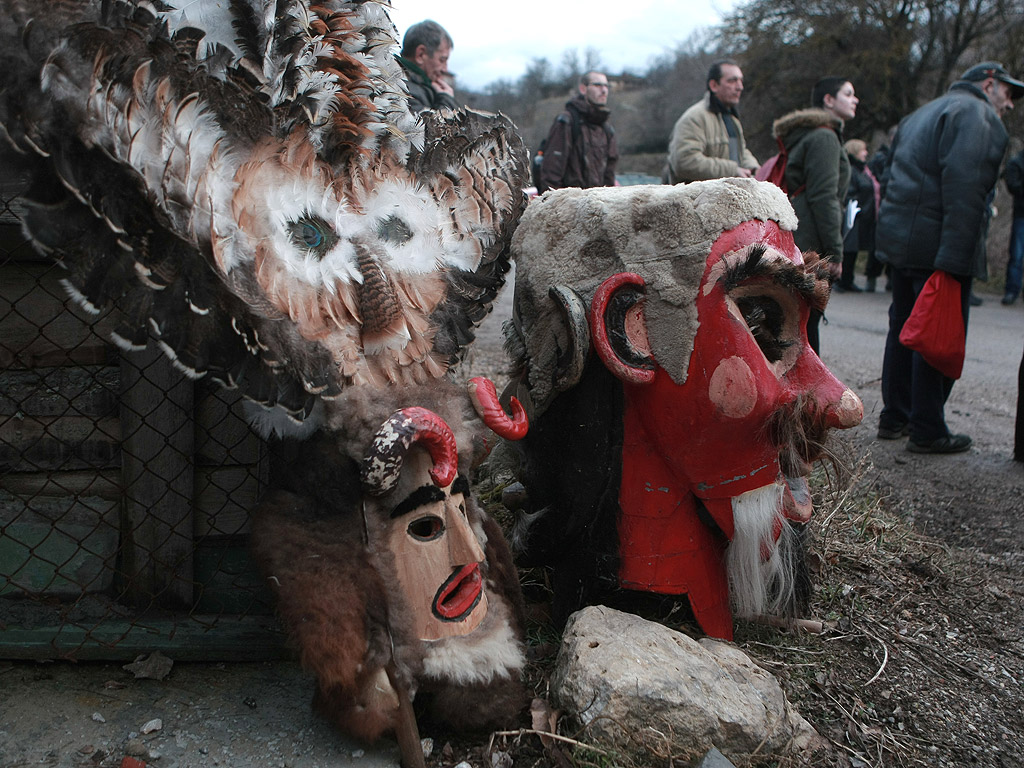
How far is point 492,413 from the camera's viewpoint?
6.81ft

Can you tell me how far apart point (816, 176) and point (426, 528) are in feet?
11.5

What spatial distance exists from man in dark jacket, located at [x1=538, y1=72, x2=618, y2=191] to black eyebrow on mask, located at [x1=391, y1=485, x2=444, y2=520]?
12.7ft

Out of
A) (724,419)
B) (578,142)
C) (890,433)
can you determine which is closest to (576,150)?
(578,142)

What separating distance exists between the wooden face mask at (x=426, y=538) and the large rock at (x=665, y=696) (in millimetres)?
331

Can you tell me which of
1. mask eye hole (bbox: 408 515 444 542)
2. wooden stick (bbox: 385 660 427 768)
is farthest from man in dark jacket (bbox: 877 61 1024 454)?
wooden stick (bbox: 385 660 427 768)

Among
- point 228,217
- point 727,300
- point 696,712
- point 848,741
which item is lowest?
point 848,741

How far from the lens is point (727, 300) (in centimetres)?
226

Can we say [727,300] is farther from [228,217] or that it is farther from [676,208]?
[228,217]

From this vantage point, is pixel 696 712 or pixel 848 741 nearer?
pixel 696 712

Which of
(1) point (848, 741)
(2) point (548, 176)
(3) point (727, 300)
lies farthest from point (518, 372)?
(2) point (548, 176)

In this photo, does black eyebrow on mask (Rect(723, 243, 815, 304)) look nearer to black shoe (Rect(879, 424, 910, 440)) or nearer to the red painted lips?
the red painted lips

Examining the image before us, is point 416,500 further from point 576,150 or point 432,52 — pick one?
point 576,150

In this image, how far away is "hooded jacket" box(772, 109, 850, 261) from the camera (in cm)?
451

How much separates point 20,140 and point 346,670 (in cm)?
127
